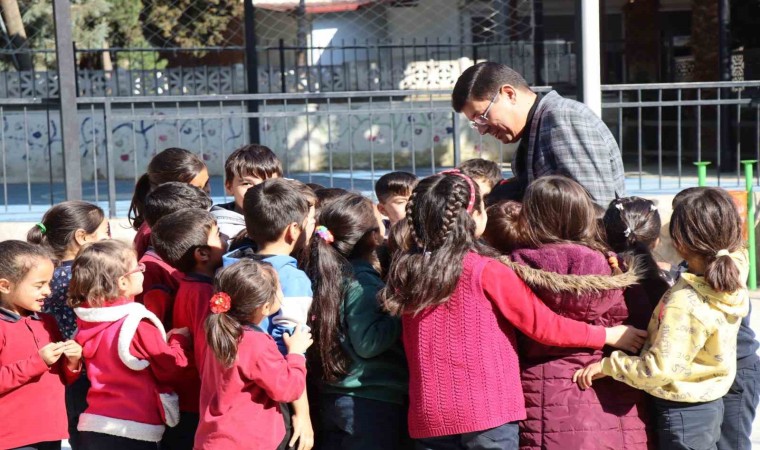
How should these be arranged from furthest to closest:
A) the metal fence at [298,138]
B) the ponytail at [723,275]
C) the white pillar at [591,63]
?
the metal fence at [298,138] < the white pillar at [591,63] < the ponytail at [723,275]

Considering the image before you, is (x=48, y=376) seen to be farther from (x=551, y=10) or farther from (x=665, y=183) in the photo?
(x=551, y=10)

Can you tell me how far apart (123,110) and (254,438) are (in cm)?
982

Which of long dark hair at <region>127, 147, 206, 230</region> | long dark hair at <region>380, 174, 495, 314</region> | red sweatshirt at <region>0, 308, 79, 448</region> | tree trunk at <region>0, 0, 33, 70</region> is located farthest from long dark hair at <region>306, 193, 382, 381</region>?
tree trunk at <region>0, 0, 33, 70</region>

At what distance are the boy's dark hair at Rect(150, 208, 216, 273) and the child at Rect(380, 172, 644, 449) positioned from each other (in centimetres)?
71

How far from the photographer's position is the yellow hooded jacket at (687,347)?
8.43ft

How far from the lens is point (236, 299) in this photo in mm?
2646

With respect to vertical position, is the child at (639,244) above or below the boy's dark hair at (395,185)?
below

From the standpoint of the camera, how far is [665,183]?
29.8 feet

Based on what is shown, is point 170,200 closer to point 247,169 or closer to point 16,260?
point 247,169

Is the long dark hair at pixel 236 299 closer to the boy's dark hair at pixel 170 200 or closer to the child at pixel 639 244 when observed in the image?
the boy's dark hair at pixel 170 200

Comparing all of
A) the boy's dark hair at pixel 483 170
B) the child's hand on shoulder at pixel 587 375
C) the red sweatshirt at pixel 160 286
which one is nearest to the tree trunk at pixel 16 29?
the boy's dark hair at pixel 483 170

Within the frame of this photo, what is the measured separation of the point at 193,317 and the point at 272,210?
40cm

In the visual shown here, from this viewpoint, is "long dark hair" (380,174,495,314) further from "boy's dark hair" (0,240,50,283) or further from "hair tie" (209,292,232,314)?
"boy's dark hair" (0,240,50,283)

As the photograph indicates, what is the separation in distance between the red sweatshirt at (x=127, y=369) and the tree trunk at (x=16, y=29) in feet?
34.8
